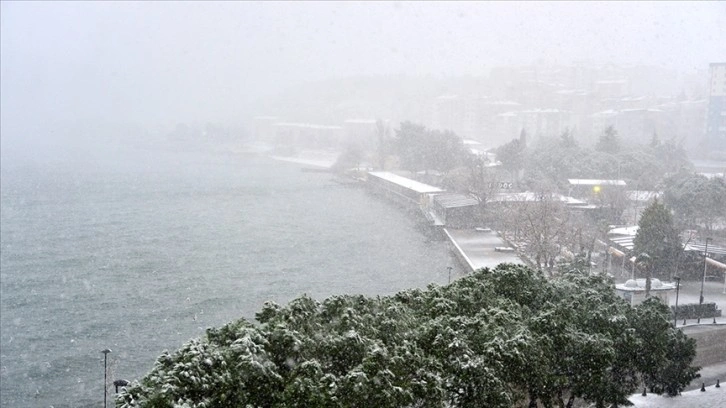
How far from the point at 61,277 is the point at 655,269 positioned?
28.4 feet

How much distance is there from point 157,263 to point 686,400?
8.97 metres

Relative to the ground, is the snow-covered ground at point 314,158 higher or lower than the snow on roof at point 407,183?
lower

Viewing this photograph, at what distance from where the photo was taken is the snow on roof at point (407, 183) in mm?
17994

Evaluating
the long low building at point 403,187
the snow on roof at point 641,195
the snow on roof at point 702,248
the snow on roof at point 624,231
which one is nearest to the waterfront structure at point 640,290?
the snow on roof at point 702,248

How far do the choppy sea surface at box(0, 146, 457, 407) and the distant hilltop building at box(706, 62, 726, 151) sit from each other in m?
9.19

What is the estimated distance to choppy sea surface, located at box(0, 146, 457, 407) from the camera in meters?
7.66

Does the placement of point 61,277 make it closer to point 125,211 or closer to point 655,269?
point 125,211

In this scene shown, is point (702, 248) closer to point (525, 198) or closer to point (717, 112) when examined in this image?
point (525, 198)

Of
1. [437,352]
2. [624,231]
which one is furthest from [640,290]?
[437,352]

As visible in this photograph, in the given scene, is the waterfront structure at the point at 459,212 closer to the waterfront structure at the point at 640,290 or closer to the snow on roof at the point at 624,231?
the snow on roof at the point at 624,231

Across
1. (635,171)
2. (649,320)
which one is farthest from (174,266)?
(635,171)

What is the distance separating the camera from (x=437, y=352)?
12.0 ft

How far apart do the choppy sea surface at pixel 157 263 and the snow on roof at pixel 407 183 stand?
2.41 feet

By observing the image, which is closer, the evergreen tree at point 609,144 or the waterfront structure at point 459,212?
the waterfront structure at point 459,212
